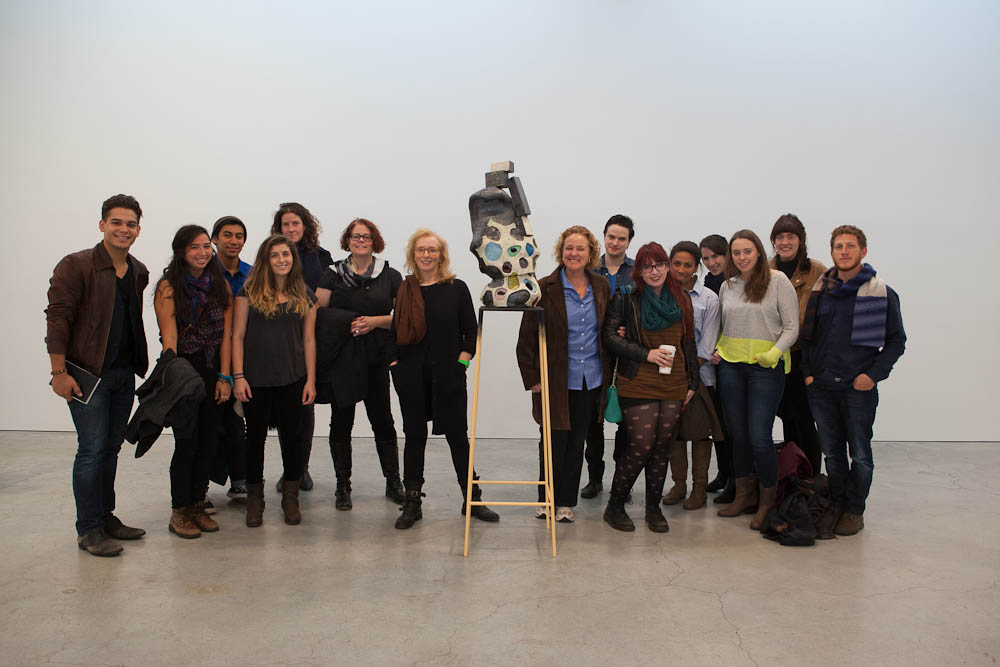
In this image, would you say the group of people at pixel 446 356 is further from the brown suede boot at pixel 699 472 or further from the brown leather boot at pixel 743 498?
the brown suede boot at pixel 699 472

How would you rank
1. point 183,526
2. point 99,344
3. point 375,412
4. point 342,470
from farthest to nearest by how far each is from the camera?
point 342,470
point 375,412
point 183,526
point 99,344

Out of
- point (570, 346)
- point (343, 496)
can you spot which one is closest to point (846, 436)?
point (570, 346)

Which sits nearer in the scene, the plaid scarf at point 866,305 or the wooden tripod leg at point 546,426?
the wooden tripod leg at point 546,426

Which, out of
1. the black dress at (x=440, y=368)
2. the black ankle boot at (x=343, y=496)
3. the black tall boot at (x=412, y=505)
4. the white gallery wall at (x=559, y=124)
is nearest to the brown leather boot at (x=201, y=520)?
the black ankle boot at (x=343, y=496)

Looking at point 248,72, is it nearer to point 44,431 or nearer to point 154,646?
point 44,431

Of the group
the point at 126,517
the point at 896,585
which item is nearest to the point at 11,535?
the point at 126,517

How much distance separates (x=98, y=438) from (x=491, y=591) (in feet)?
5.54

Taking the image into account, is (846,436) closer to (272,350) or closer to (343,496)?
(343,496)

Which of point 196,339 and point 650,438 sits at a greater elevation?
point 196,339

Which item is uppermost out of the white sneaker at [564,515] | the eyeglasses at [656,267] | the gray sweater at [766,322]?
the eyeglasses at [656,267]

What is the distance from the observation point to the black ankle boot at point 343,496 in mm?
3648

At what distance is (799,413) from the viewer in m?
3.67

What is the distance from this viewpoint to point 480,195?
117 inches

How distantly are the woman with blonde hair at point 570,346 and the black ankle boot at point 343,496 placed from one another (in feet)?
3.54
